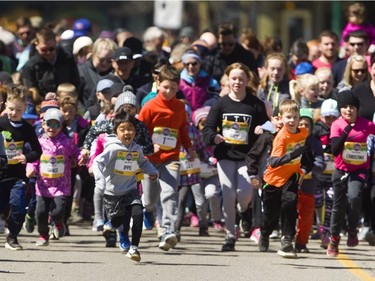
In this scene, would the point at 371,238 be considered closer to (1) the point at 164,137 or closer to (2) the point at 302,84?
(2) the point at 302,84

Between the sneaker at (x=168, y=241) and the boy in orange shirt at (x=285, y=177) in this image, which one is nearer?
the boy in orange shirt at (x=285, y=177)

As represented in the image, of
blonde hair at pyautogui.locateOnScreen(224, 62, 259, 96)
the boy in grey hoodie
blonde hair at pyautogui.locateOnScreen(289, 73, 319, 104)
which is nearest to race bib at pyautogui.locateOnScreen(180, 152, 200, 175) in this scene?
blonde hair at pyautogui.locateOnScreen(224, 62, 259, 96)

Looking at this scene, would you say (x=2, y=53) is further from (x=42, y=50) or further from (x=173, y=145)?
(x=173, y=145)

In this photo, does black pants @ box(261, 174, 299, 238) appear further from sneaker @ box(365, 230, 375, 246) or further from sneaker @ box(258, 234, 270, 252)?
sneaker @ box(365, 230, 375, 246)

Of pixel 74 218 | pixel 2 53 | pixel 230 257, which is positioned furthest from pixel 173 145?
pixel 2 53

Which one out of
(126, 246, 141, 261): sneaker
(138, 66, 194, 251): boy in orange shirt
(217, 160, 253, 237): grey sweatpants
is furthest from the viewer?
(217, 160, 253, 237): grey sweatpants

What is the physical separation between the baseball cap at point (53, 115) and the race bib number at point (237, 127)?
1.86m

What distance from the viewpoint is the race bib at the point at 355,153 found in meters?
15.3

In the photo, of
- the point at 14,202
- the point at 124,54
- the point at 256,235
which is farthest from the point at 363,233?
the point at 14,202

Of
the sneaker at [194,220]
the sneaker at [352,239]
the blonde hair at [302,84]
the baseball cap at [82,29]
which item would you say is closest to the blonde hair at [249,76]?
the blonde hair at [302,84]

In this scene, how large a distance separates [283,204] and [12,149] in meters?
3.06

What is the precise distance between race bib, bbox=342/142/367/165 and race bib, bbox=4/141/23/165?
3.62 m

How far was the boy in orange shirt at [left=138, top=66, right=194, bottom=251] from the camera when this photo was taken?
15406 millimetres

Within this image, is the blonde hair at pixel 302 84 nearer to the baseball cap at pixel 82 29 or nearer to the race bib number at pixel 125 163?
the race bib number at pixel 125 163
